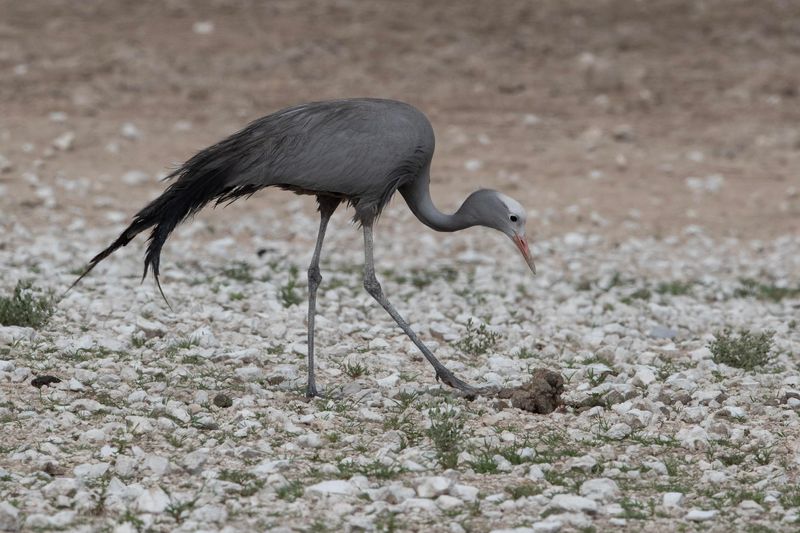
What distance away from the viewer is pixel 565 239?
50.2ft

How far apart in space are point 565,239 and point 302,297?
507cm

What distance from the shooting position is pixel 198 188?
806 centimetres

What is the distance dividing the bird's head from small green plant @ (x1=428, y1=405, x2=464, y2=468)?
1781 mm

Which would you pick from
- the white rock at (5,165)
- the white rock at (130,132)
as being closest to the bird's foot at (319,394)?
the white rock at (5,165)

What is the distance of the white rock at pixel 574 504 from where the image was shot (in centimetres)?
627

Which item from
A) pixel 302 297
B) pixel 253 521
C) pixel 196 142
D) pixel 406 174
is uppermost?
pixel 196 142

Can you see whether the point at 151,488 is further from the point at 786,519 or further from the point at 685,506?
the point at 786,519

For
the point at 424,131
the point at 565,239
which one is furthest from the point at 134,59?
the point at 424,131

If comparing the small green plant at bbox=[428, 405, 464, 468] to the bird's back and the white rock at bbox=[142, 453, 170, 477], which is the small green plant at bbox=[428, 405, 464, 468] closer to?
the white rock at bbox=[142, 453, 170, 477]

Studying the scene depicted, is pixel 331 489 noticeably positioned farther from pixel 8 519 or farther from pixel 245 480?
pixel 8 519

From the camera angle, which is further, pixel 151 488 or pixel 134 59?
pixel 134 59

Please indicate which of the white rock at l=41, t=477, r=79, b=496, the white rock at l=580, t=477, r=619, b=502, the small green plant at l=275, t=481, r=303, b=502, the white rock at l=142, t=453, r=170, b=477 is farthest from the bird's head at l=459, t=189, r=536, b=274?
the white rock at l=41, t=477, r=79, b=496

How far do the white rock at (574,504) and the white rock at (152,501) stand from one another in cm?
197

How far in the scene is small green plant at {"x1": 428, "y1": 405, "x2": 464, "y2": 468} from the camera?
22.5 feet
